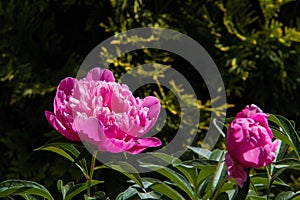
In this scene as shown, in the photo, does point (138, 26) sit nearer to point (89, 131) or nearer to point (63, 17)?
point (63, 17)

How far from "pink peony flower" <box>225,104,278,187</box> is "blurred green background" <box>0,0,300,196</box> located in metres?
1.36

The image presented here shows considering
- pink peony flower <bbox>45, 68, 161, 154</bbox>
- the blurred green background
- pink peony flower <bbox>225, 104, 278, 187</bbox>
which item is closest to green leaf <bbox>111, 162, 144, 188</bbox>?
pink peony flower <bbox>45, 68, 161, 154</bbox>

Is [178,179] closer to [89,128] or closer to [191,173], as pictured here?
[191,173]

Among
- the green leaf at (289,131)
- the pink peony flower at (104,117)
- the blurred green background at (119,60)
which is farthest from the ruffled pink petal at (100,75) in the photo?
the blurred green background at (119,60)

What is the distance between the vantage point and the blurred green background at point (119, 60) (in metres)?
2.20

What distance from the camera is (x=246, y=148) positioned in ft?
2.48

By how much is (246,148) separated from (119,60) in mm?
1440

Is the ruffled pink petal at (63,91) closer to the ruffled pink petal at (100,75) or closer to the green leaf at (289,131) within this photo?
the ruffled pink petal at (100,75)

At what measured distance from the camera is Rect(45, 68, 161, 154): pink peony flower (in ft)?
2.65

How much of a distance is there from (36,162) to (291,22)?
102 cm

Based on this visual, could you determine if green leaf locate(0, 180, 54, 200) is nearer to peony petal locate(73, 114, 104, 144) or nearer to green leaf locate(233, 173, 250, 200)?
peony petal locate(73, 114, 104, 144)

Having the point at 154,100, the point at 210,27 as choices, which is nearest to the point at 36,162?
the point at 210,27

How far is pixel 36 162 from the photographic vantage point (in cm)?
225

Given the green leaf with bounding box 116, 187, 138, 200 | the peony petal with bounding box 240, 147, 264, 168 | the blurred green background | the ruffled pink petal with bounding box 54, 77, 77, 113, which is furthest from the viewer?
the blurred green background
